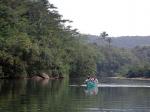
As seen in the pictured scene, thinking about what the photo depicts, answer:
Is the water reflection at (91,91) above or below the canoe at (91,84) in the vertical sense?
below

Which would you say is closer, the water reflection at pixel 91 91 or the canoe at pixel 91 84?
the water reflection at pixel 91 91

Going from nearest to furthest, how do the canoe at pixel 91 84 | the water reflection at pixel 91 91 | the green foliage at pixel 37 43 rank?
the water reflection at pixel 91 91, the canoe at pixel 91 84, the green foliage at pixel 37 43

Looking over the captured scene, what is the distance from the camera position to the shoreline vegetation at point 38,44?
96.6 meters

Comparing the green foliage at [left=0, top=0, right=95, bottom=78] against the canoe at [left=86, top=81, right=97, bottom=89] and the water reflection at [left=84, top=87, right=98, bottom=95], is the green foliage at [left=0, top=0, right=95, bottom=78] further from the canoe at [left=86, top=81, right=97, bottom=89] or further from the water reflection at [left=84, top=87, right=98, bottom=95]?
the water reflection at [left=84, top=87, right=98, bottom=95]

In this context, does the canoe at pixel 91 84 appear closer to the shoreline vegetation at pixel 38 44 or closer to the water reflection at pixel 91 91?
the water reflection at pixel 91 91

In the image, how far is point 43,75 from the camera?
115 m

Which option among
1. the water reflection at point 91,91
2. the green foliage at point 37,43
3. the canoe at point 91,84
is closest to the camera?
the water reflection at point 91,91

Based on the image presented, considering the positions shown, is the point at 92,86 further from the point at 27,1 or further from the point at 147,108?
the point at 27,1

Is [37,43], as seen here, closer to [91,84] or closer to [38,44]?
[38,44]

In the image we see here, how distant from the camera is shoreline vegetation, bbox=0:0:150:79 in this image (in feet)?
317

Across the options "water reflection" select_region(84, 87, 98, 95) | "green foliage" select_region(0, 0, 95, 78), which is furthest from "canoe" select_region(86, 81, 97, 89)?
→ "green foliage" select_region(0, 0, 95, 78)

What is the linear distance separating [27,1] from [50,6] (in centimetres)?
1501

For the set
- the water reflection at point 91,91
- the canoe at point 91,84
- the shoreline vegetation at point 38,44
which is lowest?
the water reflection at point 91,91

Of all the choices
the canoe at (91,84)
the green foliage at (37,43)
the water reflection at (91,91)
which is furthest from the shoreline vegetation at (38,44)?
the water reflection at (91,91)
